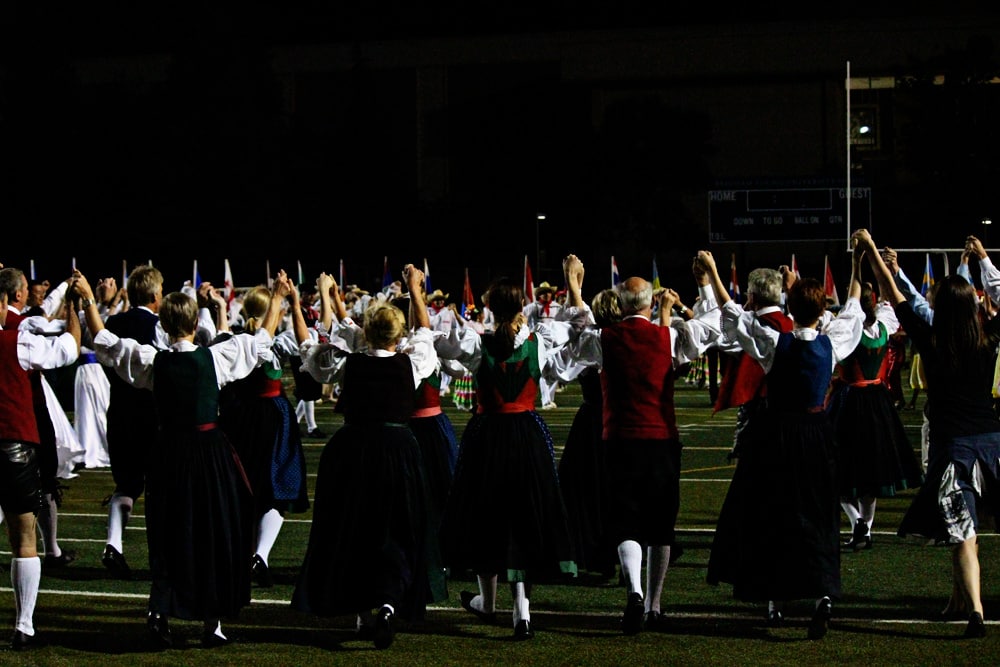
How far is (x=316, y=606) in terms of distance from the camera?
7031 mm

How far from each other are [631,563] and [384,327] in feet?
5.86

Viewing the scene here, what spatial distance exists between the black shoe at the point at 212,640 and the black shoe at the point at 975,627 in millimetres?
3750

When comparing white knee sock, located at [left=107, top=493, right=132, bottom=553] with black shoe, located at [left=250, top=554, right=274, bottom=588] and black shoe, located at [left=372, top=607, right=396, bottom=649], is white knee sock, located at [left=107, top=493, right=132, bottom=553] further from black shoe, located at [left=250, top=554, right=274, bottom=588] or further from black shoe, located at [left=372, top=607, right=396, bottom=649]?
black shoe, located at [left=372, top=607, right=396, bottom=649]

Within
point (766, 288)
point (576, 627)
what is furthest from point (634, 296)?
point (576, 627)

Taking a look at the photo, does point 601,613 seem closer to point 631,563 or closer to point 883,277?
point 631,563

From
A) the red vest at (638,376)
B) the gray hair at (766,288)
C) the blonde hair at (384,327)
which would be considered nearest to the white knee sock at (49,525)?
the blonde hair at (384,327)

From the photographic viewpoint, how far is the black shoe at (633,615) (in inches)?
285

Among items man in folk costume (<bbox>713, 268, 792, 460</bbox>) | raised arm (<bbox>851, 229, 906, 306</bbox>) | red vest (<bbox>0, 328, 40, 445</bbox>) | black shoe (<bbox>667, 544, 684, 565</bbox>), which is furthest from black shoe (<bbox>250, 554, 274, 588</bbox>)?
raised arm (<bbox>851, 229, 906, 306</bbox>)

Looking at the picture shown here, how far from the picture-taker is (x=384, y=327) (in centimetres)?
718

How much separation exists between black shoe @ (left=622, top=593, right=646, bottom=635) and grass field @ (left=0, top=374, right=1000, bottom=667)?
6cm

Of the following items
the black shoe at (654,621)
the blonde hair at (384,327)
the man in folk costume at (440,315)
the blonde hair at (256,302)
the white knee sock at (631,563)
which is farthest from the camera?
the man in folk costume at (440,315)

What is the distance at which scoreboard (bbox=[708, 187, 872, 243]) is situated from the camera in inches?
1083

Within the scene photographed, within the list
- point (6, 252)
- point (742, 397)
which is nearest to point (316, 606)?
point (742, 397)

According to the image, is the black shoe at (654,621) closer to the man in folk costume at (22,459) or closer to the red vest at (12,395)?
the man in folk costume at (22,459)
